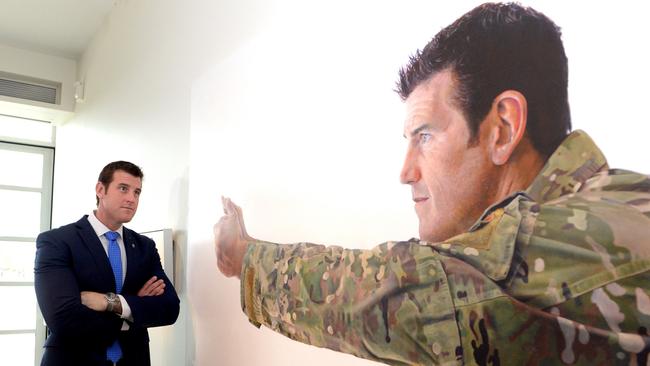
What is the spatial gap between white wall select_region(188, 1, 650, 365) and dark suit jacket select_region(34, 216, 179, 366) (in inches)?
8.3

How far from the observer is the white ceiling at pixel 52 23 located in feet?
12.9

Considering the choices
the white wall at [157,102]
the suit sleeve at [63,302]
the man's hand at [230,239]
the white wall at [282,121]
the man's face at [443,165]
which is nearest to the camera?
the white wall at [282,121]

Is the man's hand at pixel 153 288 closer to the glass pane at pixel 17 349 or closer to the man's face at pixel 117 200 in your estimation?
the man's face at pixel 117 200

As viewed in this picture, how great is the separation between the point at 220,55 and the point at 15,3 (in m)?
2.48

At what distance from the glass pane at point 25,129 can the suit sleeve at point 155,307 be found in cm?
322

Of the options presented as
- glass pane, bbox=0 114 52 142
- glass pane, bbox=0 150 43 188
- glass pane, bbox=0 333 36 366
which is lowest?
glass pane, bbox=0 333 36 366

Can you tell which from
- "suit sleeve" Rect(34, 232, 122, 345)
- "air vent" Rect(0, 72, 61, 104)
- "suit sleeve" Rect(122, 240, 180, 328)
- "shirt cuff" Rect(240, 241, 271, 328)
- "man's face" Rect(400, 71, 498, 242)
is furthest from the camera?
"air vent" Rect(0, 72, 61, 104)

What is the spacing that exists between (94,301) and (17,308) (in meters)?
3.15

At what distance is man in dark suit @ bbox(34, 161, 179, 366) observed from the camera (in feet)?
6.91

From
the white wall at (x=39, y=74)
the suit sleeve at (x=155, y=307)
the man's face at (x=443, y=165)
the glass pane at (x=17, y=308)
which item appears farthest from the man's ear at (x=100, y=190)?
the glass pane at (x=17, y=308)

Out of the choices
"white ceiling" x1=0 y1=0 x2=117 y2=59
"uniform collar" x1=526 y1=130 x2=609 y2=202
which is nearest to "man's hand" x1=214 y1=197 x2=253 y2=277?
"uniform collar" x1=526 y1=130 x2=609 y2=202

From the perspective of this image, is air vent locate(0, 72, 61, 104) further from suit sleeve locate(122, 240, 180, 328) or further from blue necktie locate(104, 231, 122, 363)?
suit sleeve locate(122, 240, 180, 328)

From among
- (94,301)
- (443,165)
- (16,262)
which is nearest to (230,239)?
(94,301)

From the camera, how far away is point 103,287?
2.24 meters
